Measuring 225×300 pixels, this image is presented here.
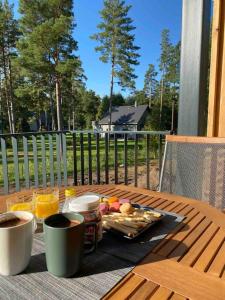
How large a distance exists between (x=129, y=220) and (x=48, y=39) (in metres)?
14.0

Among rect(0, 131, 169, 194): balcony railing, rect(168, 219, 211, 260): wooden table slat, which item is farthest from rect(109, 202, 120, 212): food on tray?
rect(0, 131, 169, 194): balcony railing

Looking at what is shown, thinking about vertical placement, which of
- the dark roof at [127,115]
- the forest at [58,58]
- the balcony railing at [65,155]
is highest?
the forest at [58,58]

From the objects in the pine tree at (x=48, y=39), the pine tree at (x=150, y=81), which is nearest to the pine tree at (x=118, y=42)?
the pine tree at (x=48, y=39)

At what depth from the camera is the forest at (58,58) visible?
13.5 m

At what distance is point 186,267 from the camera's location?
71cm

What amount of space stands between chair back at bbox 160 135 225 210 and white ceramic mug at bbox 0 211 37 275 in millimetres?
1253

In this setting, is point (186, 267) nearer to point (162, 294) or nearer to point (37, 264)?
point (162, 294)

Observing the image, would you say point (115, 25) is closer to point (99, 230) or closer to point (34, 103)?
point (34, 103)

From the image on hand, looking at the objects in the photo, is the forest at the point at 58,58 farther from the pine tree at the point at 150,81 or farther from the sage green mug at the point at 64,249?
the sage green mug at the point at 64,249

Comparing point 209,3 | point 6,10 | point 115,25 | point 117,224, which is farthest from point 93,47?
point 117,224

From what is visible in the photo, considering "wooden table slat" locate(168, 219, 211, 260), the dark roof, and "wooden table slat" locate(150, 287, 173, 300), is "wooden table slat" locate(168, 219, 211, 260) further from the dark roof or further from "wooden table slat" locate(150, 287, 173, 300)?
the dark roof

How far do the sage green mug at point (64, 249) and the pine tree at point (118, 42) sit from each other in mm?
21197

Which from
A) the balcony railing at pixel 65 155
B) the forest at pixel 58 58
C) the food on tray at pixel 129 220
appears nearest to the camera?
the food on tray at pixel 129 220

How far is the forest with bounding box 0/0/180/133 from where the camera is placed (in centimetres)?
1352
